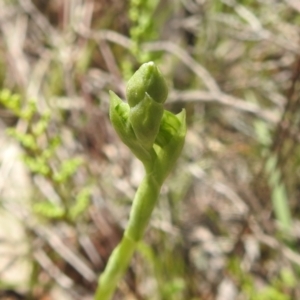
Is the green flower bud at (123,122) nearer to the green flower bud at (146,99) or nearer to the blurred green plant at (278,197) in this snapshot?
the green flower bud at (146,99)

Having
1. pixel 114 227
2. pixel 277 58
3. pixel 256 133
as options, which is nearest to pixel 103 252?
pixel 114 227

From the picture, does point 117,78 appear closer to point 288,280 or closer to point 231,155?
point 231,155

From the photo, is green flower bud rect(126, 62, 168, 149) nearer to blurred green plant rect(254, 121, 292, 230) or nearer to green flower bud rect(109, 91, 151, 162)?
green flower bud rect(109, 91, 151, 162)

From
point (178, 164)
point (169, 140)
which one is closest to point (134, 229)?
point (169, 140)

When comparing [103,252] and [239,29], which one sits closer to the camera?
[103,252]

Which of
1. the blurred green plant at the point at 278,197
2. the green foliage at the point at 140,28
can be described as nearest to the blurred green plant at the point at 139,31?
the green foliage at the point at 140,28

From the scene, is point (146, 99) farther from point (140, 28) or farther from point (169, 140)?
point (140, 28)
